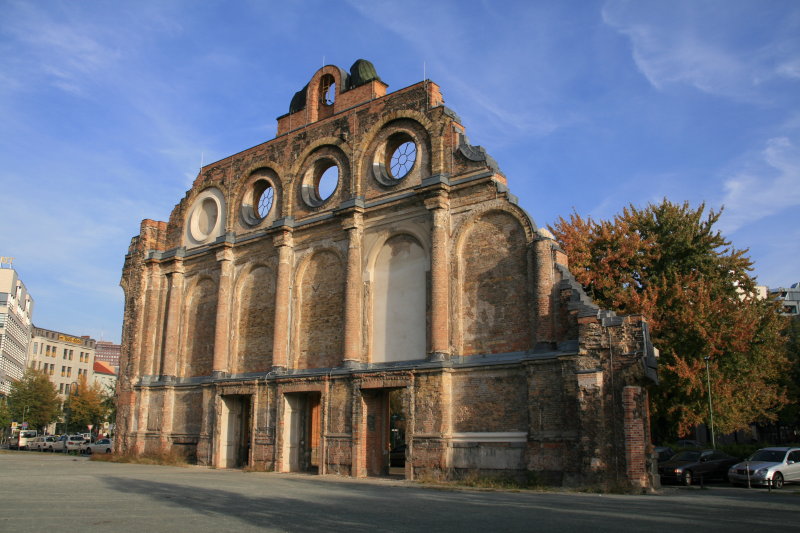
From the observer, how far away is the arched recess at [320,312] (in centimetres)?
2252

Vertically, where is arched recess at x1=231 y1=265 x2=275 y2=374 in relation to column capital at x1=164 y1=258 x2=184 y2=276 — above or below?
below

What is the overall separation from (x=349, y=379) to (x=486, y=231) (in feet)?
20.9

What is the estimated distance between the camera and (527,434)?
1708 cm

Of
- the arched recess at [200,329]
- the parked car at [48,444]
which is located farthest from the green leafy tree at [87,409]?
the arched recess at [200,329]

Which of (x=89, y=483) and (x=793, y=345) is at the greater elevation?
(x=793, y=345)

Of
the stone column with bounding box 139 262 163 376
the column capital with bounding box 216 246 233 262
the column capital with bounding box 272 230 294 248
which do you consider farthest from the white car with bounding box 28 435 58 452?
the column capital with bounding box 272 230 294 248

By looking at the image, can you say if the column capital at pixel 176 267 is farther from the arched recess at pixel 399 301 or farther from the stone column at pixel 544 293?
the stone column at pixel 544 293

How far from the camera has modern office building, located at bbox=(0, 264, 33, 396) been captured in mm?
72562

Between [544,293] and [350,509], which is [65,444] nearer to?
[544,293]

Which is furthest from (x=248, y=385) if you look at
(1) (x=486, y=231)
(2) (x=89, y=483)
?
(1) (x=486, y=231)

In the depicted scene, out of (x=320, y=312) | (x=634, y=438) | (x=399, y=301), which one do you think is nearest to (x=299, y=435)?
(x=320, y=312)

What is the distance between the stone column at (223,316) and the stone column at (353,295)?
6423 millimetres

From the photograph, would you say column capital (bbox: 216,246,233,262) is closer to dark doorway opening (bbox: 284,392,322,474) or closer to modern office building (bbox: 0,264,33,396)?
dark doorway opening (bbox: 284,392,322,474)

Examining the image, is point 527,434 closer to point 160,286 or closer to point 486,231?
point 486,231
